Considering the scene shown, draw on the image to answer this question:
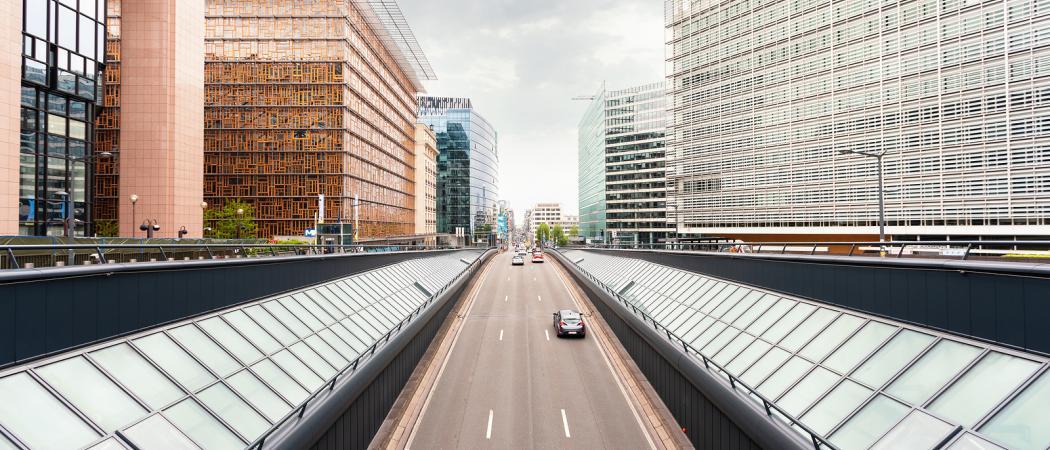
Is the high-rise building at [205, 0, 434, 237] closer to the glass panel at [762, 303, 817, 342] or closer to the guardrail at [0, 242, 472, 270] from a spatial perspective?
the guardrail at [0, 242, 472, 270]

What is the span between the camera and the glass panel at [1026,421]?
6.02m

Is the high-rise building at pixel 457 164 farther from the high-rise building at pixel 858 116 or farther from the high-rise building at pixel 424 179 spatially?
the high-rise building at pixel 858 116

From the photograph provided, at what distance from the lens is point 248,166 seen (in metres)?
70.2

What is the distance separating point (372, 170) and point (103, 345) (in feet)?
256

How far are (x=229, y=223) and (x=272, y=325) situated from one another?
2222 inches

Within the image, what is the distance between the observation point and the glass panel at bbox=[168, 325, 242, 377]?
9.48 metres

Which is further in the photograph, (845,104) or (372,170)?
(372,170)

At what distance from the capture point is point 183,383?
8531mm

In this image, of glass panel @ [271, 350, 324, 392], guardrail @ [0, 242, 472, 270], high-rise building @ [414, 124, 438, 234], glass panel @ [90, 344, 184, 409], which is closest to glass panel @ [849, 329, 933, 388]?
glass panel @ [271, 350, 324, 392]

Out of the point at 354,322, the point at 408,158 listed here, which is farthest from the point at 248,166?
the point at 354,322

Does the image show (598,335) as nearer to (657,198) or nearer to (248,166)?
(248,166)

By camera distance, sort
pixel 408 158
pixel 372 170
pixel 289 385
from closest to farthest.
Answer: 1. pixel 289 385
2. pixel 372 170
3. pixel 408 158

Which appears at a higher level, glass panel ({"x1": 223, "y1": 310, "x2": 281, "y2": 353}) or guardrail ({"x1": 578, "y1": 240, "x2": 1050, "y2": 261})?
guardrail ({"x1": 578, "y1": 240, "x2": 1050, "y2": 261})

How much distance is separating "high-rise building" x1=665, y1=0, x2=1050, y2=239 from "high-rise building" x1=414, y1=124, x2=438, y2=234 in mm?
66274
